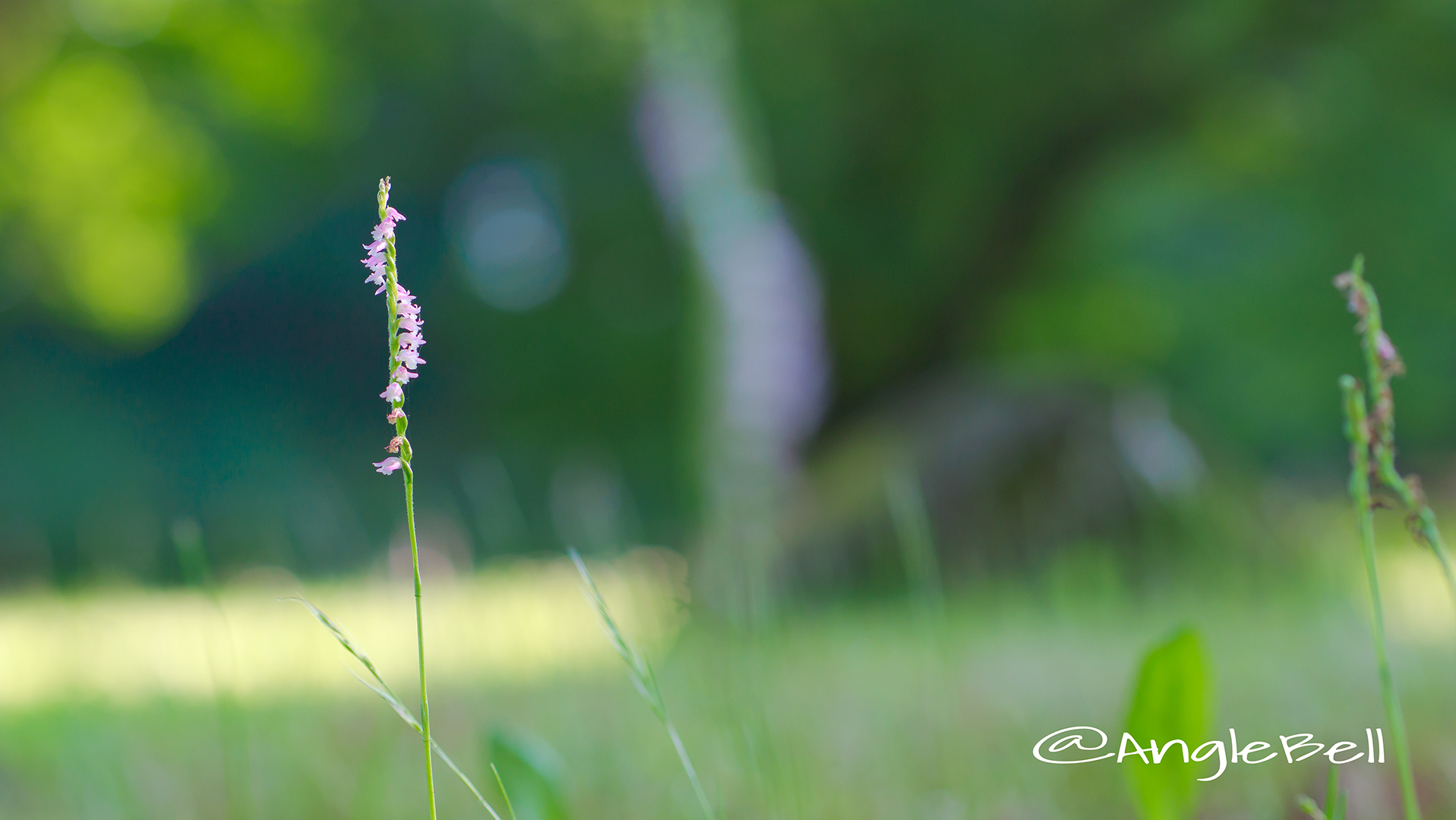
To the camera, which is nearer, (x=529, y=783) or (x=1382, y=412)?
(x=1382, y=412)

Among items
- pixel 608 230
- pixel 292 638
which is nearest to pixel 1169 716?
pixel 292 638

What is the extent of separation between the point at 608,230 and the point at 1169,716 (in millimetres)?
9300

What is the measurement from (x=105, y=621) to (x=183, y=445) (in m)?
9.39

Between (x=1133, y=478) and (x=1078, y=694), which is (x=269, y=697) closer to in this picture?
(x=1078, y=694)

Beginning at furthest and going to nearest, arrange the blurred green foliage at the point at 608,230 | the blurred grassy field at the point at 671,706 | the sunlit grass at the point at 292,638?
the blurred green foliage at the point at 608,230, the sunlit grass at the point at 292,638, the blurred grassy field at the point at 671,706

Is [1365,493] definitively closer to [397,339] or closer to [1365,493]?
[1365,493]

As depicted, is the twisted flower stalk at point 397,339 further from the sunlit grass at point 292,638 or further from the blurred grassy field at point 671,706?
the sunlit grass at point 292,638

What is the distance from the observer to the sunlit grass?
5.07 feet

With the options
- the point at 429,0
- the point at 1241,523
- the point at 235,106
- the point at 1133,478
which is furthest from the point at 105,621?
the point at 429,0

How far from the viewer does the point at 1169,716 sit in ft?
2.18

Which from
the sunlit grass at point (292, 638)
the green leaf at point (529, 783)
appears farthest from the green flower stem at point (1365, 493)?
the sunlit grass at point (292, 638)

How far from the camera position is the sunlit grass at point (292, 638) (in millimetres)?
1544

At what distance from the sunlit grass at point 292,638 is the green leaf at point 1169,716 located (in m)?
0.54

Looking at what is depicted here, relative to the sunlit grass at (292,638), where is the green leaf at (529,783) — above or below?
below
